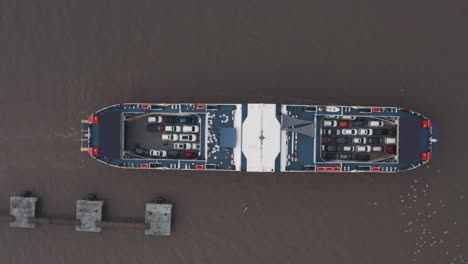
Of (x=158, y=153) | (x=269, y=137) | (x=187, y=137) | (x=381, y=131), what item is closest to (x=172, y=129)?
(x=187, y=137)

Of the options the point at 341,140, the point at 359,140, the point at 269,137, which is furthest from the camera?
the point at 359,140

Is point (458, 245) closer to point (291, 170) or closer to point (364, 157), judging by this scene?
point (364, 157)

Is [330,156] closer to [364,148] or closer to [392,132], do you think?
[364,148]

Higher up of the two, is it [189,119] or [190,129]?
[189,119]

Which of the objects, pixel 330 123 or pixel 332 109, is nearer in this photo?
pixel 332 109

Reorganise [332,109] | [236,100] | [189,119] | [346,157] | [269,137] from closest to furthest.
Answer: [269,137]
[332,109]
[346,157]
[189,119]
[236,100]

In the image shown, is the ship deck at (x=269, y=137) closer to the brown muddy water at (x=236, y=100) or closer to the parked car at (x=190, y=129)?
the parked car at (x=190, y=129)

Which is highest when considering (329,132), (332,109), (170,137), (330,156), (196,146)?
(332,109)

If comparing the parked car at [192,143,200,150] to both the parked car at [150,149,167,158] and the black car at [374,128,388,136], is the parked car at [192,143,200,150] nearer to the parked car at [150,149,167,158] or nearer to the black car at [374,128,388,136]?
the parked car at [150,149,167,158]

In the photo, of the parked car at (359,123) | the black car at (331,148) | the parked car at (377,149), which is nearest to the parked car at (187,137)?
the black car at (331,148)

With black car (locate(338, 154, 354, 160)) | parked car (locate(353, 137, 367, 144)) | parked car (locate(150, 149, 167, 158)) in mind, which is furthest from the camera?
parked car (locate(150, 149, 167, 158))

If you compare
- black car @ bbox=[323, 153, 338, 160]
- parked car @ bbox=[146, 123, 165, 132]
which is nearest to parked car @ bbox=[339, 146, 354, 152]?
black car @ bbox=[323, 153, 338, 160]

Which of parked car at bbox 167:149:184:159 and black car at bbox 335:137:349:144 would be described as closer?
black car at bbox 335:137:349:144
